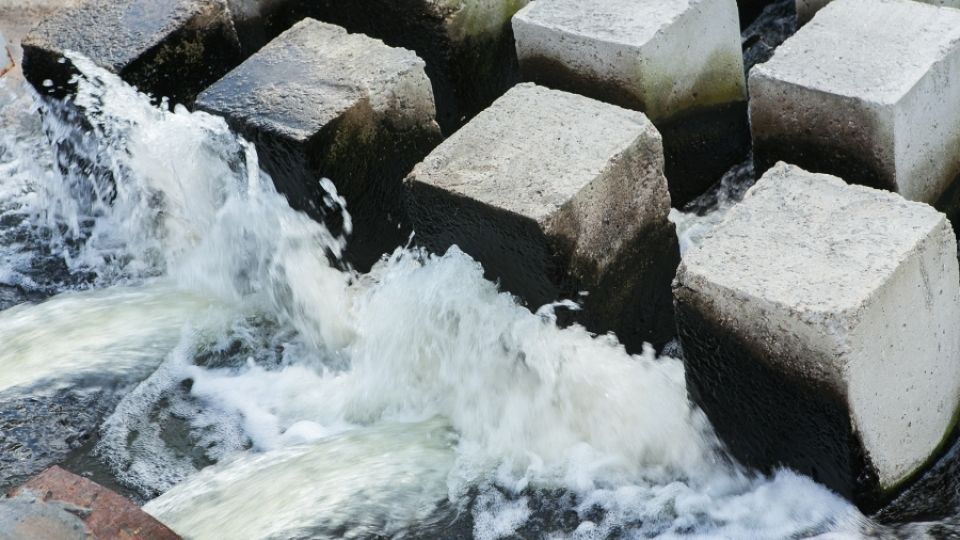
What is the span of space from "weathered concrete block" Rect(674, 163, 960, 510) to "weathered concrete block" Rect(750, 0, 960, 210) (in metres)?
0.24

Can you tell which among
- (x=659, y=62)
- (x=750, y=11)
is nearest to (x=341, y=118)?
(x=659, y=62)

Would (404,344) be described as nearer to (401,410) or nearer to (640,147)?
(401,410)

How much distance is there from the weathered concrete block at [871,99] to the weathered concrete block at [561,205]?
0.37m

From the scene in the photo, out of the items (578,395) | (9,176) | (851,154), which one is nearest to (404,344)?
(578,395)

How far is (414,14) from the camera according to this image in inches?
161

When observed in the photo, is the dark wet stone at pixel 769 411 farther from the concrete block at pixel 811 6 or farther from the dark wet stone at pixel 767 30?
the dark wet stone at pixel 767 30

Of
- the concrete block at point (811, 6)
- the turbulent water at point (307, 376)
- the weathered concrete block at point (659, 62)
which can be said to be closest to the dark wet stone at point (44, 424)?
the turbulent water at point (307, 376)

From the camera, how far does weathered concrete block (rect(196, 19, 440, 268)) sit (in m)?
3.61

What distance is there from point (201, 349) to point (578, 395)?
1.38 meters

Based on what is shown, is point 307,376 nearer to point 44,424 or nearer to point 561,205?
point 44,424

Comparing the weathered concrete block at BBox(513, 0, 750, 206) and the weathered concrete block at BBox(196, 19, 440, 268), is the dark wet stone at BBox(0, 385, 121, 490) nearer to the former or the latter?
the weathered concrete block at BBox(196, 19, 440, 268)

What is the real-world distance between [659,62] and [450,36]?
88 cm

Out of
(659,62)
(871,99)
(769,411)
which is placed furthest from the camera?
(659,62)

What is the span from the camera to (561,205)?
9.86 feet
